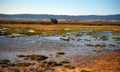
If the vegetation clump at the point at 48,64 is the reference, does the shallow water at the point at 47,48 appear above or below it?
below

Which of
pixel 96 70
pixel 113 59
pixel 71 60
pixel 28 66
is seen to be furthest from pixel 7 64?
pixel 113 59

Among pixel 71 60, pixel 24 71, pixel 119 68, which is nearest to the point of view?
pixel 24 71

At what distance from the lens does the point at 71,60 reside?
20.2m

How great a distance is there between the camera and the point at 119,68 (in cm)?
1711

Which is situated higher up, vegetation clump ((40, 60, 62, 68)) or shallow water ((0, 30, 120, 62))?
vegetation clump ((40, 60, 62, 68))

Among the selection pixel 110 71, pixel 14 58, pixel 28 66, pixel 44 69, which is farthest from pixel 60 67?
pixel 14 58

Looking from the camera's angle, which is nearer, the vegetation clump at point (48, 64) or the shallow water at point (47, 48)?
the vegetation clump at point (48, 64)

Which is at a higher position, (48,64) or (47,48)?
(48,64)

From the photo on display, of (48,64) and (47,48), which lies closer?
(48,64)

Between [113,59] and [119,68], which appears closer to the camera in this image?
[119,68]

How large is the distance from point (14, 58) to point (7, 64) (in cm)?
279

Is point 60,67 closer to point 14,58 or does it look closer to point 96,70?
point 96,70

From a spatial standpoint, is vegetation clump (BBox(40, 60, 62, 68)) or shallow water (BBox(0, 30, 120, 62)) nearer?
vegetation clump (BBox(40, 60, 62, 68))

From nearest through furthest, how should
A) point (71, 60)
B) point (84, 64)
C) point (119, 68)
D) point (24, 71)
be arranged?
point (24, 71) < point (119, 68) < point (84, 64) < point (71, 60)
